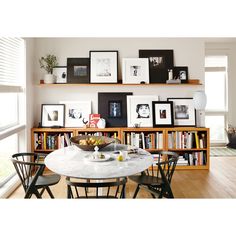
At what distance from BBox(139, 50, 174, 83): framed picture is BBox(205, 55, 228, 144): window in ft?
7.10

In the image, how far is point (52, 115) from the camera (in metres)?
4.64

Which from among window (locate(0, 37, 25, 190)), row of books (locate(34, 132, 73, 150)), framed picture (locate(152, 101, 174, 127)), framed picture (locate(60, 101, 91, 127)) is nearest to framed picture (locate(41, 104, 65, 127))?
framed picture (locate(60, 101, 91, 127))

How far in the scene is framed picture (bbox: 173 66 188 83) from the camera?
15.6ft

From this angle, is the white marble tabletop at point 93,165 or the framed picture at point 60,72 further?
the framed picture at point 60,72

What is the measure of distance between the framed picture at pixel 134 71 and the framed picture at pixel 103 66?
6.3 inches

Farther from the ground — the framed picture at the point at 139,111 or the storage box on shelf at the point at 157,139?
the framed picture at the point at 139,111

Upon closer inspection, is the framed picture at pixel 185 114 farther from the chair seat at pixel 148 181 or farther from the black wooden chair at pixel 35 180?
the black wooden chair at pixel 35 180

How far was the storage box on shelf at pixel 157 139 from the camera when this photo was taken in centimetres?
445

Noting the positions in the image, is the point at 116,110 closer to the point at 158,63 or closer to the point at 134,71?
the point at 134,71

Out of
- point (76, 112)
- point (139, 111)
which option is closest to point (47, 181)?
point (76, 112)

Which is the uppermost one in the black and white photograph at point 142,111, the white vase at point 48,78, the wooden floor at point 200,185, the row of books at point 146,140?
the white vase at point 48,78

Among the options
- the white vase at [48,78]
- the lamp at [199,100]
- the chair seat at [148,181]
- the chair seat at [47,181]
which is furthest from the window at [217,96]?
the chair seat at [47,181]
